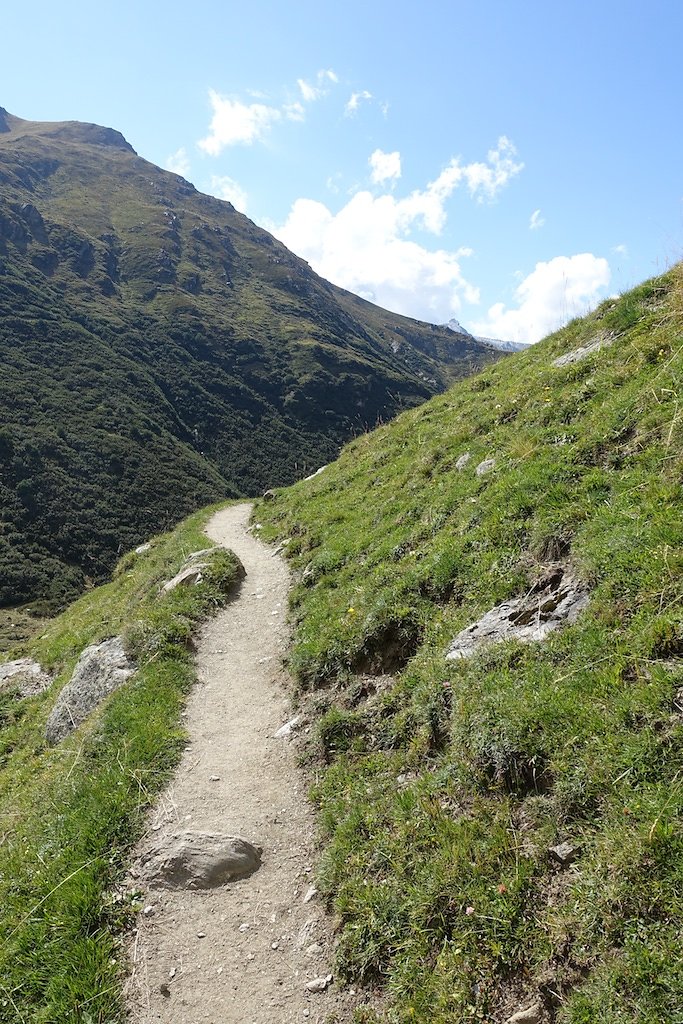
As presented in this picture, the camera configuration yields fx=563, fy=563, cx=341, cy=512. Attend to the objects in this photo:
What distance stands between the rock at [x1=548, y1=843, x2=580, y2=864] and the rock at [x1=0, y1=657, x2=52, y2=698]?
16567mm

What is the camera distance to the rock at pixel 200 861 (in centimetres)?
731

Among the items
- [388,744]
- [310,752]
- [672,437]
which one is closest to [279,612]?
[310,752]

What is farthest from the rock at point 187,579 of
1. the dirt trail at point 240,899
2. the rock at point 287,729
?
the rock at point 287,729

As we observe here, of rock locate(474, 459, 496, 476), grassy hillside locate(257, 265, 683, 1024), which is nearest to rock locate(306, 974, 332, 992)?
grassy hillside locate(257, 265, 683, 1024)

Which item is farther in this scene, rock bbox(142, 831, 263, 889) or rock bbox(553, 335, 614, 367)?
rock bbox(553, 335, 614, 367)

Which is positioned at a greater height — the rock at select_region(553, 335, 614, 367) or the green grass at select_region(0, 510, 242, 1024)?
the rock at select_region(553, 335, 614, 367)

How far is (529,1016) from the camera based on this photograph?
431 cm

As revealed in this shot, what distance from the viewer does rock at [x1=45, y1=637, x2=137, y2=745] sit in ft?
41.9

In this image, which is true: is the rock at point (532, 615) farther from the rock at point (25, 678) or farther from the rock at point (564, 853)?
the rock at point (25, 678)

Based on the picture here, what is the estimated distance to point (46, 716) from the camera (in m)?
14.7

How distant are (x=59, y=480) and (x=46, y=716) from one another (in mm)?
150221

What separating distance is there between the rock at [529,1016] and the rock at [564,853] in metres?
1.08

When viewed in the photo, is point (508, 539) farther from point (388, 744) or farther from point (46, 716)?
point (46, 716)

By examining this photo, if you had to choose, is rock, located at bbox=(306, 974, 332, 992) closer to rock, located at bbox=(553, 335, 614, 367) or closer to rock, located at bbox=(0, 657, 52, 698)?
rock, located at bbox=(553, 335, 614, 367)
